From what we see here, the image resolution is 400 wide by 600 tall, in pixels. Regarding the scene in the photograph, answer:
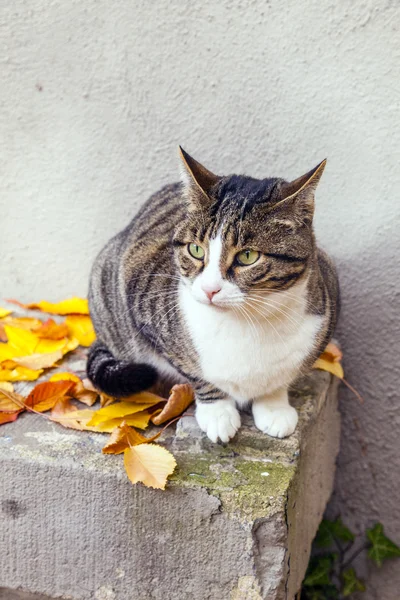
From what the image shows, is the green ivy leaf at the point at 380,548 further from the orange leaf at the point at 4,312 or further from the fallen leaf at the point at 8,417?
the orange leaf at the point at 4,312

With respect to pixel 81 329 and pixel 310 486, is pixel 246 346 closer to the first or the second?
pixel 310 486

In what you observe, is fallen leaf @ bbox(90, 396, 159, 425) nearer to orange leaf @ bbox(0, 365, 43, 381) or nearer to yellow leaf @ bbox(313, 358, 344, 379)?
orange leaf @ bbox(0, 365, 43, 381)

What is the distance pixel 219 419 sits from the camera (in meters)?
1.31

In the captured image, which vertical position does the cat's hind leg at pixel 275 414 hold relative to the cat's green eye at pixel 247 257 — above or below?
below

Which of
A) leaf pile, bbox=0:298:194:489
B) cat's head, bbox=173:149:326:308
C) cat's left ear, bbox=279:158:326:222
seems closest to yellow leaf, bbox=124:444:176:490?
leaf pile, bbox=0:298:194:489

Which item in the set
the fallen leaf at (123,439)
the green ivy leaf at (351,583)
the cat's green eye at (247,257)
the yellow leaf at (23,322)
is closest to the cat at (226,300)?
the cat's green eye at (247,257)

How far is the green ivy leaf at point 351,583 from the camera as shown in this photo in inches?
73.1

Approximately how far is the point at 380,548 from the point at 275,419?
81 cm

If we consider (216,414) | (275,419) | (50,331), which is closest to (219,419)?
(216,414)

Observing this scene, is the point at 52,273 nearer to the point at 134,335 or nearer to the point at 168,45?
the point at 134,335

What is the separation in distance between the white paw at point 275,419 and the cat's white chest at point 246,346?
0.13 ft

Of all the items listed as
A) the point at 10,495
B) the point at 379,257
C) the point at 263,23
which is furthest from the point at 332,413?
the point at 263,23

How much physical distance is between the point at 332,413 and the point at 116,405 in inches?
27.5

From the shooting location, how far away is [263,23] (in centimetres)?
165
